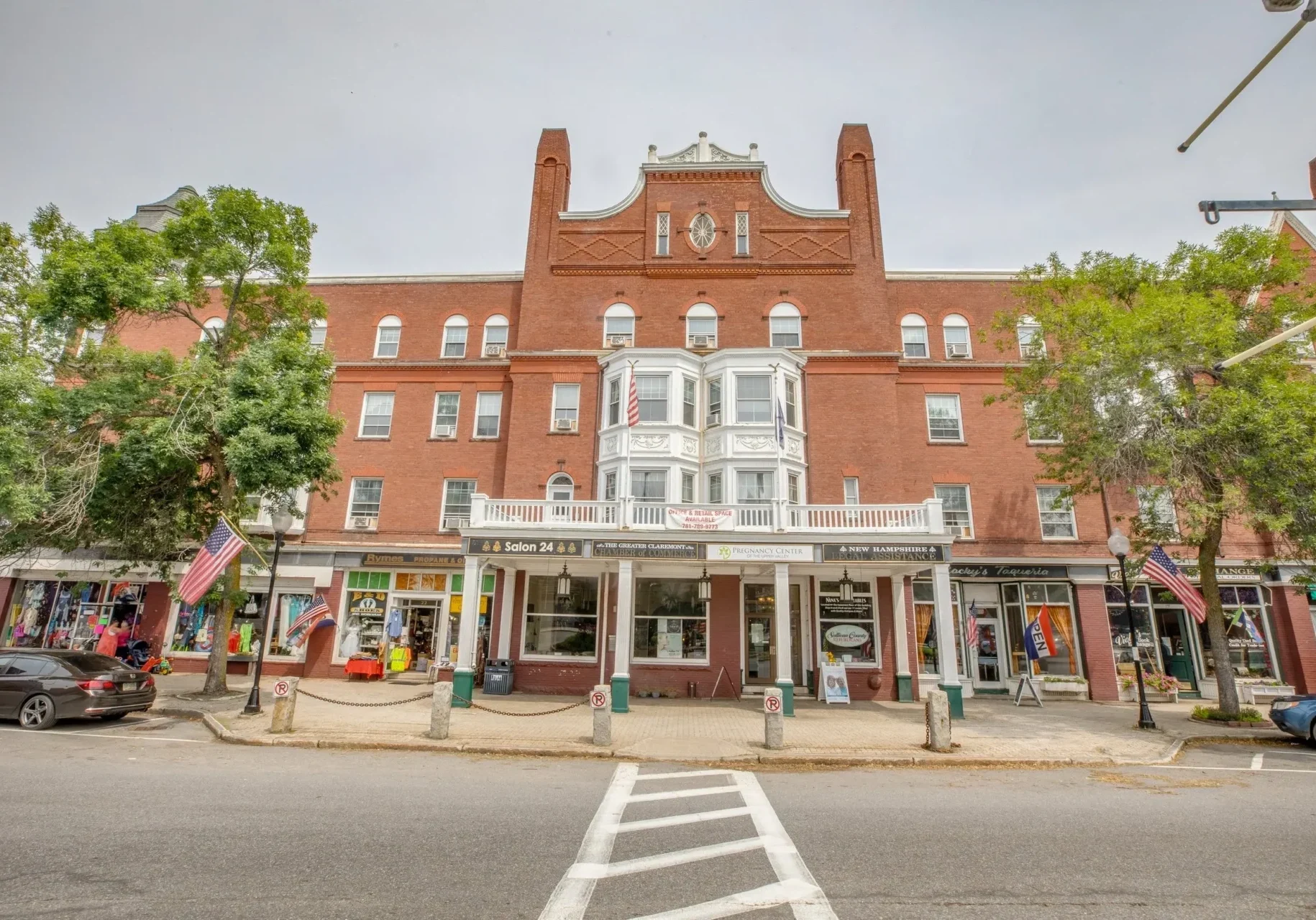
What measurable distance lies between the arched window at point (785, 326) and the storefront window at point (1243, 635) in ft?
53.9

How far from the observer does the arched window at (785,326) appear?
2291 cm

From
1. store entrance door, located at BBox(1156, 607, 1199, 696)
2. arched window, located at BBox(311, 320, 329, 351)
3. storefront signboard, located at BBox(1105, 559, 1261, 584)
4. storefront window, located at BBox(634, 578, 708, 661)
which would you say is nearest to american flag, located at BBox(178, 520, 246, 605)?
storefront window, located at BBox(634, 578, 708, 661)

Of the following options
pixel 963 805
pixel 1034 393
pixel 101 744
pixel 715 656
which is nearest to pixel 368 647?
pixel 101 744

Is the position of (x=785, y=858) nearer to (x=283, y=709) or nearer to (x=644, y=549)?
(x=644, y=549)

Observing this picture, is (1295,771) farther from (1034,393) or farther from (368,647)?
(368,647)

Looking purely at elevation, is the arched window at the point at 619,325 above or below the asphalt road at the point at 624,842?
above

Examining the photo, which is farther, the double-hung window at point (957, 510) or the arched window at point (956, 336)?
the arched window at point (956, 336)

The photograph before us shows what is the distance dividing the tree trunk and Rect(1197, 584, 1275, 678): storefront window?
6.37 m

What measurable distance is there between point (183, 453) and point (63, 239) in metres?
6.92

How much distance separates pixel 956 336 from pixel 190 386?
79.5 ft

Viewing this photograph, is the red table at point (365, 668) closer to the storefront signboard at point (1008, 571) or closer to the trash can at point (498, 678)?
the trash can at point (498, 678)

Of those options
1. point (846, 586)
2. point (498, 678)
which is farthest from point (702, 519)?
point (498, 678)

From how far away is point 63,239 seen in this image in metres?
16.8

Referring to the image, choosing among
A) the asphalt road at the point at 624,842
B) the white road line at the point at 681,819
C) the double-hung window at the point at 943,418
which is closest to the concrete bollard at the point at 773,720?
the asphalt road at the point at 624,842
